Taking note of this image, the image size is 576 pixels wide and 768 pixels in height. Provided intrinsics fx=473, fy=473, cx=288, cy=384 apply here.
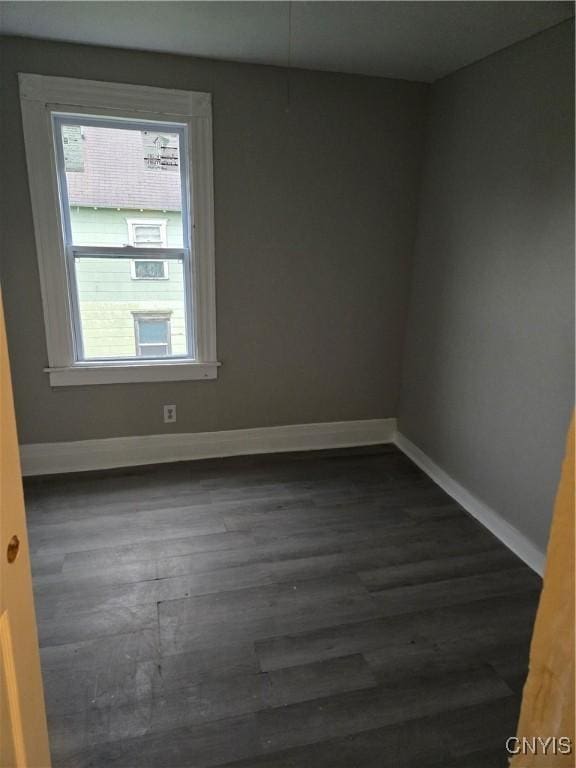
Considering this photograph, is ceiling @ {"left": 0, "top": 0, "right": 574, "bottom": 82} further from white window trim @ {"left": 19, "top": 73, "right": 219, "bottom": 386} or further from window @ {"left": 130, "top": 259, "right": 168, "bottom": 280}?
window @ {"left": 130, "top": 259, "right": 168, "bottom": 280}

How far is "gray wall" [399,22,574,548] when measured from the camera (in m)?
2.07

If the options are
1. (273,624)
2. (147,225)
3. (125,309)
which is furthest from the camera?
(125,309)

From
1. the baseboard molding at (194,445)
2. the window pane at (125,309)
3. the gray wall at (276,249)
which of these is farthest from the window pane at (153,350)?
the baseboard molding at (194,445)

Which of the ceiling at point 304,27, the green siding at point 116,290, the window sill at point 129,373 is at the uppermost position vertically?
the ceiling at point 304,27

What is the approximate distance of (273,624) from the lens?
6.14 feet

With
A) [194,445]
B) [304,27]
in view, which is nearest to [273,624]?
[194,445]

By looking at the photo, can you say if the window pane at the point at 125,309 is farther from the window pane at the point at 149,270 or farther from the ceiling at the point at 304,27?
the ceiling at the point at 304,27

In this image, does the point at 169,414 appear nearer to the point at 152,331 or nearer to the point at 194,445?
the point at 194,445

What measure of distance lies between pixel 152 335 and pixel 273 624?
189 centimetres

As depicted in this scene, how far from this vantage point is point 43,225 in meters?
2.63

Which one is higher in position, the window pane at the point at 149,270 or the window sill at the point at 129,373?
the window pane at the point at 149,270

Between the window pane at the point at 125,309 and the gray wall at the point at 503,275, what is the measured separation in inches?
64.5

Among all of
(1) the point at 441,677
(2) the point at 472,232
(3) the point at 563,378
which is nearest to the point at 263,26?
(2) the point at 472,232

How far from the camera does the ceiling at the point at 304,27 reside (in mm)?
1999
